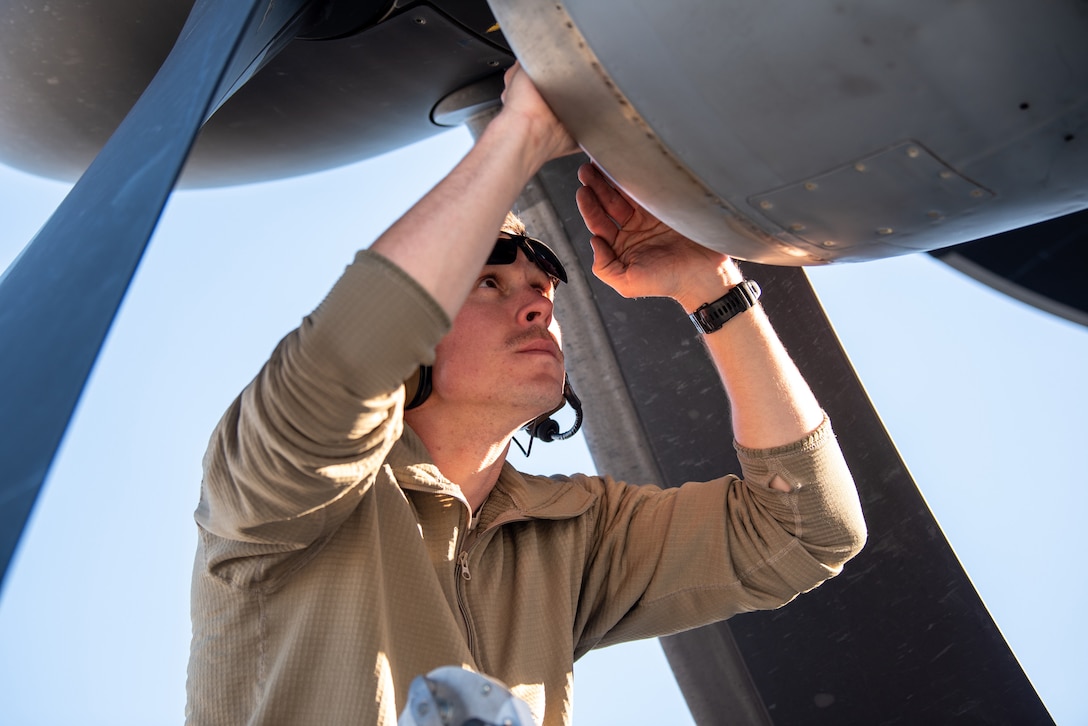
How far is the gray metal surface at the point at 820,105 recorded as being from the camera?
874mm

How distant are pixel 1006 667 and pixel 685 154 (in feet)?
4.90

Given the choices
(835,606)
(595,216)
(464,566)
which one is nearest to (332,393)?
(464,566)

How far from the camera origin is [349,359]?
3.51 ft

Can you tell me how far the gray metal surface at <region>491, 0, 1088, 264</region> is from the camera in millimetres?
874

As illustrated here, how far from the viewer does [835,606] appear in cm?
210

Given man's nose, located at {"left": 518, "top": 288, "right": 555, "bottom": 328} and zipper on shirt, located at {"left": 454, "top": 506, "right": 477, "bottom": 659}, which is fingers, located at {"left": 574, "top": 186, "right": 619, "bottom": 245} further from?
zipper on shirt, located at {"left": 454, "top": 506, "right": 477, "bottom": 659}

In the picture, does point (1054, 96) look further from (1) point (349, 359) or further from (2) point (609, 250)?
(2) point (609, 250)

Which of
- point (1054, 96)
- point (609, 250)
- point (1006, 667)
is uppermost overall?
point (609, 250)

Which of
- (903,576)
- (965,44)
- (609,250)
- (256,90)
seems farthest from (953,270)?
(256,90)

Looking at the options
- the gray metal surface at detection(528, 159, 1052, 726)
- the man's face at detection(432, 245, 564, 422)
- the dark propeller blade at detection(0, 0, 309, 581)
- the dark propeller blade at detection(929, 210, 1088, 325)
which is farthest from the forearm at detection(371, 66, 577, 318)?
the gray metal surface at detection(528, 159, 1052, 726)

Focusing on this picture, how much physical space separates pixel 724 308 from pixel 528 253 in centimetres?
40

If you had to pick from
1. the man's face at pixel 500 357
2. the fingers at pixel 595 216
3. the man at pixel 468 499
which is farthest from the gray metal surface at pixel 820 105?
the man's face at pixel 500 357

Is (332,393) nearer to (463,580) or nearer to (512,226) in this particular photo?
(463,580)

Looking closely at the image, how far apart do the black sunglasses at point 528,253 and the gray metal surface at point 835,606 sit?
1.23 feet
